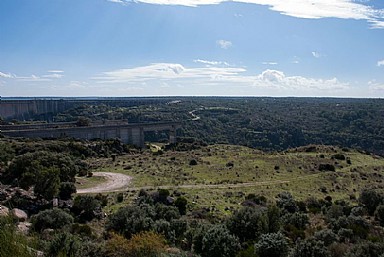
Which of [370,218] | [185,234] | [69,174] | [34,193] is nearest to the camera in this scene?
[185,234]

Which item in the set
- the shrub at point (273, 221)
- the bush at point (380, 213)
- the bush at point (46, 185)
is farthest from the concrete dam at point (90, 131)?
the bush at point (380, 213)

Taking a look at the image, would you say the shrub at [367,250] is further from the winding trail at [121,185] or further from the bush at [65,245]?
the winding trail at [121,185]

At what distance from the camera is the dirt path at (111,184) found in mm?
44500

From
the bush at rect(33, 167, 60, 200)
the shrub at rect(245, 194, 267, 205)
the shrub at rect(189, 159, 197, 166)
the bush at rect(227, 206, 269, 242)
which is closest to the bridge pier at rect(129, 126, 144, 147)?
the shrub at rect(189, 159, 197, 166)

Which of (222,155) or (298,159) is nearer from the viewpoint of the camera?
(298,159)

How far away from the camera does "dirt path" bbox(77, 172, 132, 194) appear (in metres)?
44.5

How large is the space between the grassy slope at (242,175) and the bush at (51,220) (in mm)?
13031

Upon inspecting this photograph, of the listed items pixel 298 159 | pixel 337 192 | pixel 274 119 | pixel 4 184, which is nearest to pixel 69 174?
pixel 4 184

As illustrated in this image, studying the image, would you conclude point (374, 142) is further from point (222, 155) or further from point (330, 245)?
point (330, 245)

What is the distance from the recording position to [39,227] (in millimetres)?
27250

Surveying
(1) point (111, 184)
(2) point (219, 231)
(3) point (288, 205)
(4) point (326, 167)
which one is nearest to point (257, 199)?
(3) point (288, 205)

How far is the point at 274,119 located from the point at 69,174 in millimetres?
123772

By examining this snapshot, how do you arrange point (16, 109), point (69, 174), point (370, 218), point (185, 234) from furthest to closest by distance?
point (16, 109) < point (69, 174) < point (370, 218) < point (185, 234)

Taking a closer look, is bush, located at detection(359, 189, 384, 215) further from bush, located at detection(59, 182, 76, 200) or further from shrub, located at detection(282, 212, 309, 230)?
bush, located at detection(59, 182, 76, 200)
